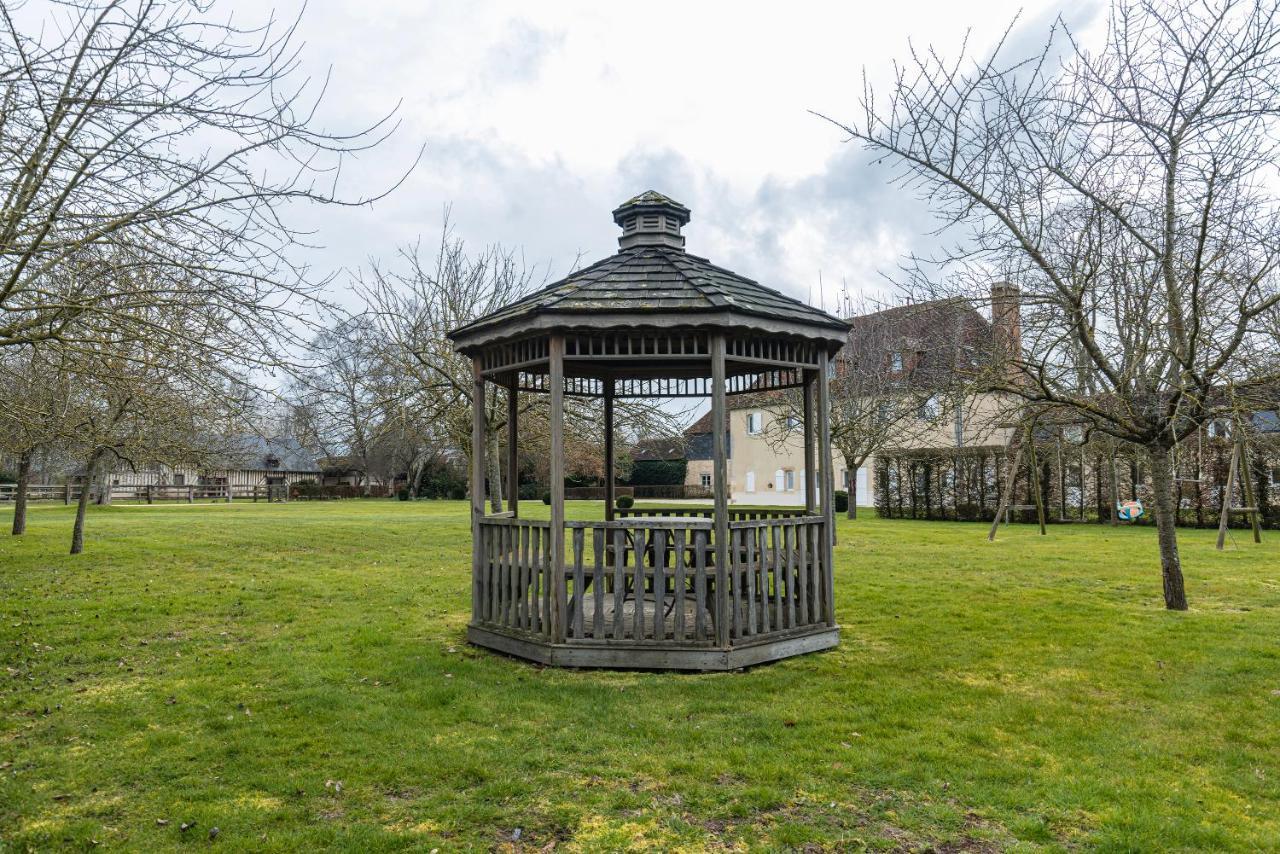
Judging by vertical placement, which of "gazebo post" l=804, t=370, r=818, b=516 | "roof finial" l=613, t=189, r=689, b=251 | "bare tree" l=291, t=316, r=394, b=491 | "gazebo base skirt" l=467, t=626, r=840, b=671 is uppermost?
"roof finial" l=613, t=189, r=689, b=251

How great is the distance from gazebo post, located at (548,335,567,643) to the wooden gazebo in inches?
0.5

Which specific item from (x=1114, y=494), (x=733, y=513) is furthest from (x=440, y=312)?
(x=1114, y=494)

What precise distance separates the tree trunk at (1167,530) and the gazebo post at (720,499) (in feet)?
17.8

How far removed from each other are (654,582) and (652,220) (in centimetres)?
400

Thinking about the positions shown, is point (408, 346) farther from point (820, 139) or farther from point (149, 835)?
point (149, 835)

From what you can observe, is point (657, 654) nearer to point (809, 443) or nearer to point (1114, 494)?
point (809, 443)

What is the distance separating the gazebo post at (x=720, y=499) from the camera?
6.62m

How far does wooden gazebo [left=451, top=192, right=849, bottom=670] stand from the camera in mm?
6727

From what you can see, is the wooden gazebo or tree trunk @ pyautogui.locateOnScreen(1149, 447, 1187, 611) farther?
tree trunk @ pyautogui.locateOnScreen(1149, 447, 1187, 611)

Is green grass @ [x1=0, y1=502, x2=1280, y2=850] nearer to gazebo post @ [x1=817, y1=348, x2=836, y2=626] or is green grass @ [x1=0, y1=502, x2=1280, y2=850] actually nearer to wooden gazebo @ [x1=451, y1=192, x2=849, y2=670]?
wooden gazebo @ [x1=451, y1=192, x2=849, y2=670]

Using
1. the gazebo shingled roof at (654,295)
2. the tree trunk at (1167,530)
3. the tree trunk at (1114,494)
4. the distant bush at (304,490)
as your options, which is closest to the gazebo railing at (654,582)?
the gazebo shingled roof at (654,295)

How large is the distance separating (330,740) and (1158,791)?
4.80 m

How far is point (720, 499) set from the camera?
6.75 m

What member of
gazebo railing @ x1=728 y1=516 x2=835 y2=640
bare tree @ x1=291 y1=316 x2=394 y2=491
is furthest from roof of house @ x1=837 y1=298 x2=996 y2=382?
bare tree @ x1=291 y1=316 x2=394 y2=491
